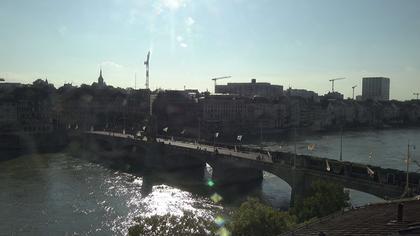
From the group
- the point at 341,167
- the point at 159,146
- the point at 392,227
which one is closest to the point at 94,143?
the point at 159,146

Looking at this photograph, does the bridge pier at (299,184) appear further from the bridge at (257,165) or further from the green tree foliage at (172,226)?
the green tree foliage at (172,226)

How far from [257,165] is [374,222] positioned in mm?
44374

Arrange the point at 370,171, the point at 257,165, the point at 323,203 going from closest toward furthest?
the point at 323,203
the point at 370,171
the point at 257,165

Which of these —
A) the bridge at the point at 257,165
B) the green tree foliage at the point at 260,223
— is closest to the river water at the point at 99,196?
the bridge at the point at 257,165

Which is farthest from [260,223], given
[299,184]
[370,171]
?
[299,184]

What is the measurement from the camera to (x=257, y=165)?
57.9 meters

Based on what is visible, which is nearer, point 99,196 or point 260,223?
point 260,223

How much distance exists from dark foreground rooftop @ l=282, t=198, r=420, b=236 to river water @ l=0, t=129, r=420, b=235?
27203mm

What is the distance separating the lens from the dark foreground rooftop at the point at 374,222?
1198cm

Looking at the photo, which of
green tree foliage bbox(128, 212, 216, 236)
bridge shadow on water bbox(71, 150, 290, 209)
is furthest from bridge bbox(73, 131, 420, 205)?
green tree foliage bbox(128, 212, 216, 236)

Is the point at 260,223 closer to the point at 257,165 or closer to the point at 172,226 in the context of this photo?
the point at 172,226

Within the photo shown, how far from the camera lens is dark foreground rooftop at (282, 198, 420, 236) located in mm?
11980

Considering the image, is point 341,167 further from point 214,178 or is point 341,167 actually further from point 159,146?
point 159,146

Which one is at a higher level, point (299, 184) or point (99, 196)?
point (299, 184)
